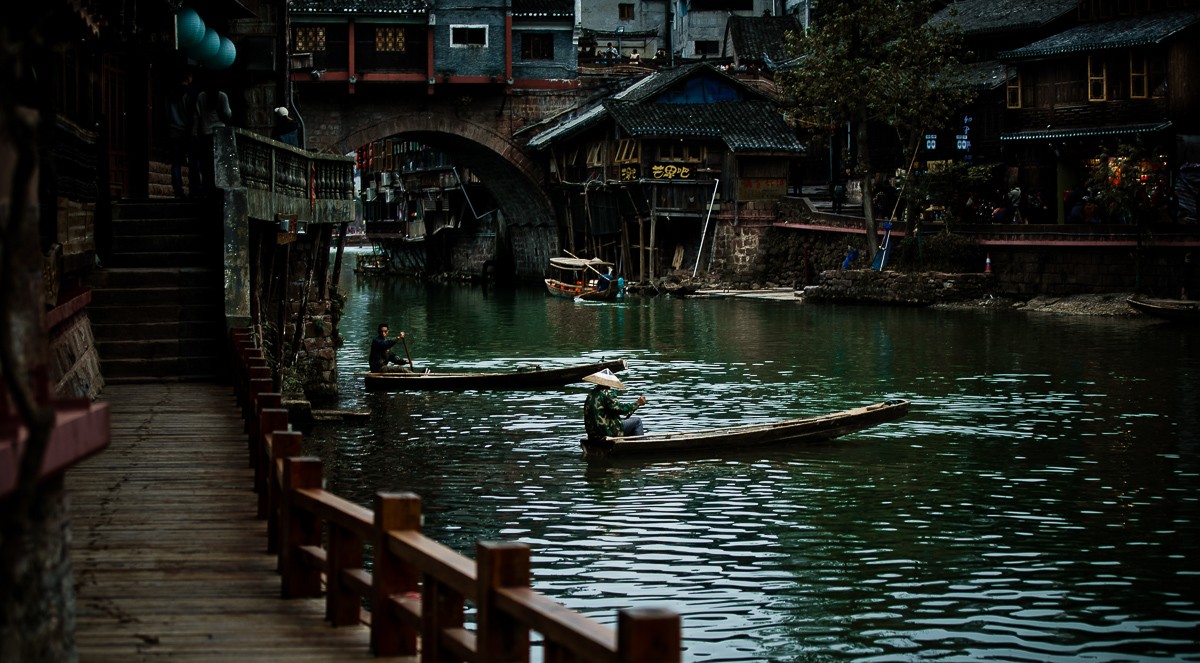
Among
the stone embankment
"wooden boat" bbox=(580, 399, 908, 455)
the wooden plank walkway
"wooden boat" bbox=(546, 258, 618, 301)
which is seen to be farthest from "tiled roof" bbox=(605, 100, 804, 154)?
the wooden plank walkway

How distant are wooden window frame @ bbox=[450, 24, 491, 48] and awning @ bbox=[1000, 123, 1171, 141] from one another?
19343mm

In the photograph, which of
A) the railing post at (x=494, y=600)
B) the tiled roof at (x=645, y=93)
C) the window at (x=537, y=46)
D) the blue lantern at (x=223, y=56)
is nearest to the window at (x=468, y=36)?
the window at (x=537, y=46)

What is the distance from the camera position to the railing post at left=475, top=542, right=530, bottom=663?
5.44 m

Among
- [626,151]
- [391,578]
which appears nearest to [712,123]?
[626,151]

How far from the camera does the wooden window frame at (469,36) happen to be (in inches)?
2157

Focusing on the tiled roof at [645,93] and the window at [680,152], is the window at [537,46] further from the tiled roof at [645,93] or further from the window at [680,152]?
the window at [680,152]

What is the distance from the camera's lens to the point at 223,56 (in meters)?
22.6

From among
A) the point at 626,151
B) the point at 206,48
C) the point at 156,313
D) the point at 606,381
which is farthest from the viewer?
the point at 626,151

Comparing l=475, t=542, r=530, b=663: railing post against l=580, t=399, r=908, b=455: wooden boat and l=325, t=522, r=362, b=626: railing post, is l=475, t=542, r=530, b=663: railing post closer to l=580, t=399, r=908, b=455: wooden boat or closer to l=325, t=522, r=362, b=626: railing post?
l=325, t=522, r=362, b=626: railing post

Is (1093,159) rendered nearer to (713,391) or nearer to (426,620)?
(713,391)

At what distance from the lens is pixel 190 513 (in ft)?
32.0

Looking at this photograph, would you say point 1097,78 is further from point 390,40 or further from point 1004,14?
point 390,40

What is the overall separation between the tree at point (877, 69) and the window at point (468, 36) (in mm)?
14136

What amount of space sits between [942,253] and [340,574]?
37963 millimetres
